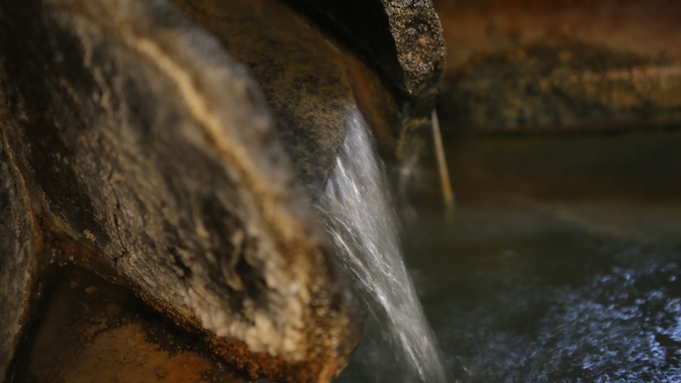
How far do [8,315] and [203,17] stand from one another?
973mm

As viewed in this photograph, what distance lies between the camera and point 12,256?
127 cm

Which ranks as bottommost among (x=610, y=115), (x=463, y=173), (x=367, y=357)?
(x=367, y=357)

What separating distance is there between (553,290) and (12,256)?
2.02m

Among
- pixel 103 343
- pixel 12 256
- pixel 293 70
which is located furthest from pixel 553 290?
pixel 12 256

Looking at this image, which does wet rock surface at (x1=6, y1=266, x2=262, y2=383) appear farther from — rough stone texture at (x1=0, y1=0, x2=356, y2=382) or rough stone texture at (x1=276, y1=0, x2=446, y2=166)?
rough stone texture at (x1=276, y1=0, x2=446, y2=166)

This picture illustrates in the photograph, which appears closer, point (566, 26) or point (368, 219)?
point (368, 219)

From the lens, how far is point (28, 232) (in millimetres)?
1334

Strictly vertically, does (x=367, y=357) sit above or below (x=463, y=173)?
below

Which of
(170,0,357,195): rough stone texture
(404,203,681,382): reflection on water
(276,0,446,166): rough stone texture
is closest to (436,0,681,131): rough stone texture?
(404,203,681,382): reflection on water

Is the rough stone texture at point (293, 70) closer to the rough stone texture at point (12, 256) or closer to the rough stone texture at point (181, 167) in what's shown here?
the rough stone texture at point (181, 167)

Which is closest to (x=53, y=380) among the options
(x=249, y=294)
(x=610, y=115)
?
(x=249, y=294)

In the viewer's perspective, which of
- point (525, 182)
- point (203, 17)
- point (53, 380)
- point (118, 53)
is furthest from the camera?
point (525, 182)

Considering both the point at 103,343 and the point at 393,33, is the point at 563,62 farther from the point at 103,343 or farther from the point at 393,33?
the point at 103,343

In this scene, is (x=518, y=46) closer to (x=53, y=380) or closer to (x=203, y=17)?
(x=203, y=17)
